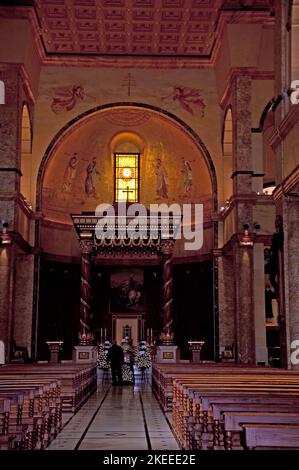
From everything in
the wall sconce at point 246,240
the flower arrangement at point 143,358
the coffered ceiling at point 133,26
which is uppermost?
the coffered ceiling at point 133,26

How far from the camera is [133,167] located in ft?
89.9

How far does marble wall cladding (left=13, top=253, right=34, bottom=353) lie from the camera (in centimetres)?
2344

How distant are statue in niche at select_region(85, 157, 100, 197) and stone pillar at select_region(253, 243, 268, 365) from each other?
8.23 metres

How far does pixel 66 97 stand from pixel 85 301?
7.55 m

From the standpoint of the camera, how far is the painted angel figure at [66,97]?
24.7m

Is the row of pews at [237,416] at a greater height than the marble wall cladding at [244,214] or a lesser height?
lesser

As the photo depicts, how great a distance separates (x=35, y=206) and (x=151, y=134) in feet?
18.7

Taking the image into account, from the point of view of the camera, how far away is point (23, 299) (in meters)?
23.6

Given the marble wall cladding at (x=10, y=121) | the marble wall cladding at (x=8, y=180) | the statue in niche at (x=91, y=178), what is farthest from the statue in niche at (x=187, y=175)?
the marble wall cladding at (x=8, y=180)

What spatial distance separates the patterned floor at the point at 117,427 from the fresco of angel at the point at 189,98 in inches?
497

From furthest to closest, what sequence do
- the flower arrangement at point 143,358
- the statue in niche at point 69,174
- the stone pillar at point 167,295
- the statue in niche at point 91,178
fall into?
the statue in niche at point 91,178, the statue in niche at point 69,174, the flower arrangement at point 143,358, the stone pillar at point 167,295

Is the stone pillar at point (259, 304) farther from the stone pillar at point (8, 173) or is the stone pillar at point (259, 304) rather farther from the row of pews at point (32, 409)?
the row of pews at point (32, 409)

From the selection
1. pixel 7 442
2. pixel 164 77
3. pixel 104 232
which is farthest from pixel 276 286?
pixel 164 77
